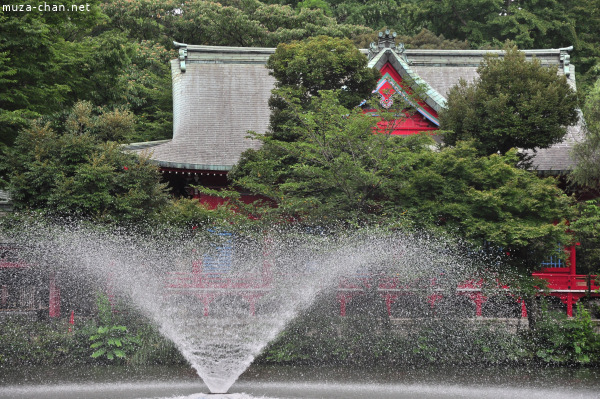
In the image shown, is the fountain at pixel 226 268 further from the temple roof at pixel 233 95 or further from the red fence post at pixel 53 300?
the temple roof at pixel 233 95

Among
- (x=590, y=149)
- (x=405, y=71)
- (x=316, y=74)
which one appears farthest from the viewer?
(x=405, y=71)

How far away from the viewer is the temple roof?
19.9 m

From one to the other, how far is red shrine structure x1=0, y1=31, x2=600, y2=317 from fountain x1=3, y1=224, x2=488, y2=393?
0.15 meters

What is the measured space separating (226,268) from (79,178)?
4.24 meters

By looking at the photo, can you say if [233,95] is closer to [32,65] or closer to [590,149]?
[32,65]

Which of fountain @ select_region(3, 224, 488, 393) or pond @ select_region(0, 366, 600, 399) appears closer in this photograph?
pond @ select_region(0, 366, 600, 399)

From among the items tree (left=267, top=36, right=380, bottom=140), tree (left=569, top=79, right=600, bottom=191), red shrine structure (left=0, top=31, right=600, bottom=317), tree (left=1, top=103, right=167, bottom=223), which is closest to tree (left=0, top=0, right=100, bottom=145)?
tree (left=1, top=103, right=167, bottom=223)

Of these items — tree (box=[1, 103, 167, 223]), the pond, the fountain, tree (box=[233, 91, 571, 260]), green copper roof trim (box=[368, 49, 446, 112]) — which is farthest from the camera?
green copper roof trim (box=[368, 49, 446, 112])

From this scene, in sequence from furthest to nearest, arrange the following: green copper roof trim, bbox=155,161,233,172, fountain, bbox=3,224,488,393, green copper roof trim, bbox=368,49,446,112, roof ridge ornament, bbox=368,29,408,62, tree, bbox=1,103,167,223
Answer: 1. roof ridge ornament, bbox=368,29,408,62
2. green copper roof trim, bbox=368,49,446,112
3. green copper roof trim, bbox=155,161,233,172
4. fountain, bbox=3,224,488,393
5. tree, bbox=1,103,167,223

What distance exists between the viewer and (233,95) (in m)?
23.7

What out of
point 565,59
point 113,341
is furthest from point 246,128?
→ point 565,59

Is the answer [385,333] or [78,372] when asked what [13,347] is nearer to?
[78,372]

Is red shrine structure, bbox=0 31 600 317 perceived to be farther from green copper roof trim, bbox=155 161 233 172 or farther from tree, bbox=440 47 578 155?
tree, bbox=440 47 578 155

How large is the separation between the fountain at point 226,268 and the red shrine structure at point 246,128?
149 mm
